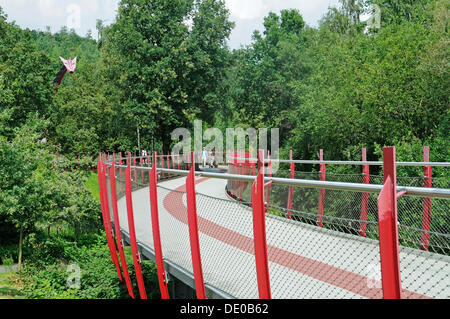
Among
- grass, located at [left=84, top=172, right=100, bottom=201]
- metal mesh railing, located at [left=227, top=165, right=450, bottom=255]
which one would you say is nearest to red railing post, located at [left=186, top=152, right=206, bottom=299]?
metal mesh railing, located at [left=227, top=165, right=450, bottom=255]

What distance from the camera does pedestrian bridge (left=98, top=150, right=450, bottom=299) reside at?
2.62 meters

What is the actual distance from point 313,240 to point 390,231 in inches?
41.1

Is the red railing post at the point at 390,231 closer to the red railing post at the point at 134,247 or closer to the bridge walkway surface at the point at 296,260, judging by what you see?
the bridge walkway surface at the point at 296,260

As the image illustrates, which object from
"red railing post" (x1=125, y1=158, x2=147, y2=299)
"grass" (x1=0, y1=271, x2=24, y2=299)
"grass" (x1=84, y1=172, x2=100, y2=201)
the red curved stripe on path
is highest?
the red curved stripe on path

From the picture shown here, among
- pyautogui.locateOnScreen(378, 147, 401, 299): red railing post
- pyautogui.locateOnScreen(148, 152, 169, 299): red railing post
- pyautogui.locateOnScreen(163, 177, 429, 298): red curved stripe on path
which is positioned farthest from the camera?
pyautogui.locateOnScreen(148, 152, 169, 299): red railing post

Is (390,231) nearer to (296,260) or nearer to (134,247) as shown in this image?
(296,260)

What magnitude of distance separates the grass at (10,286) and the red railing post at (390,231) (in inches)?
608

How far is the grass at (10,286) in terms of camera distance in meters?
15.5

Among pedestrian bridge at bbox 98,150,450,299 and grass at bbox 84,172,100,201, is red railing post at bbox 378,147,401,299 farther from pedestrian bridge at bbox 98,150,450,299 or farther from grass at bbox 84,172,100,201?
grass at bbox 84,172,100,201

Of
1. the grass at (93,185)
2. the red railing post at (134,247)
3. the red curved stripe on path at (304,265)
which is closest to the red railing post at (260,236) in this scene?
the red curved stripe on path at (304,265)

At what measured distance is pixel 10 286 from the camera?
17031 mm

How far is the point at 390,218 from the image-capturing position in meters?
2.39

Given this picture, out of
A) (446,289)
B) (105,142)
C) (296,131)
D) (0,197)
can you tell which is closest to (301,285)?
(446,289)

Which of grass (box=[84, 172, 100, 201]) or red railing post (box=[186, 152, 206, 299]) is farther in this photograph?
grass (box=[84, 172, 100, 201])
